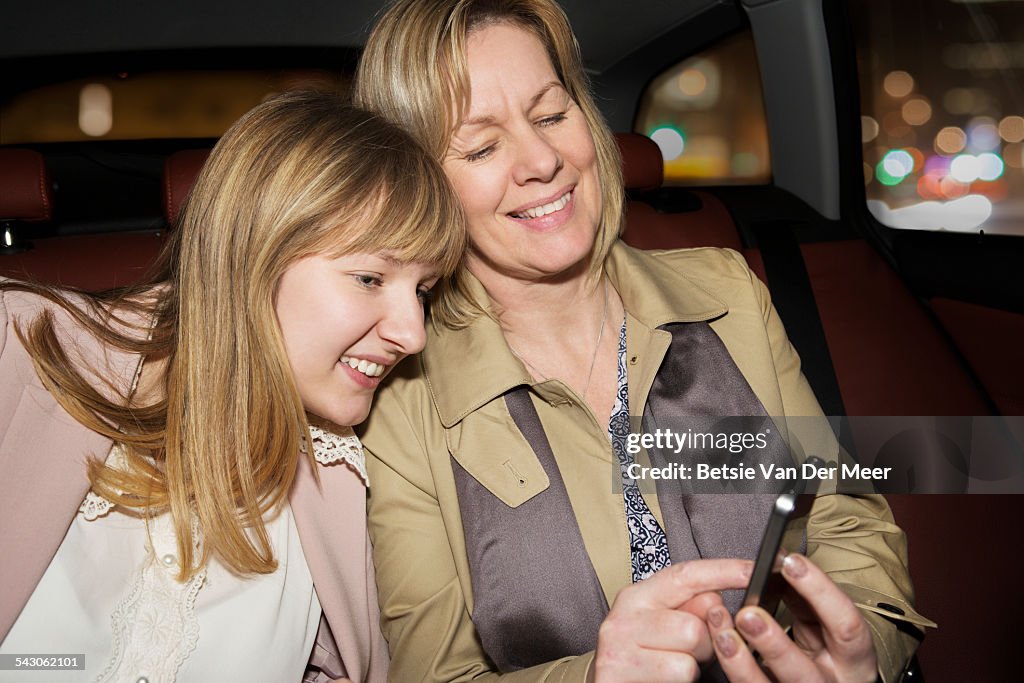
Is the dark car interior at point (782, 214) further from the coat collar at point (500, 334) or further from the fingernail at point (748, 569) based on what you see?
the fingernail at point (748, 569)

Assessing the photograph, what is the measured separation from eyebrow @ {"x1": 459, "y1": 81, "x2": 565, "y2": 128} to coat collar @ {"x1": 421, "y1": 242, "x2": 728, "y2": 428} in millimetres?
281

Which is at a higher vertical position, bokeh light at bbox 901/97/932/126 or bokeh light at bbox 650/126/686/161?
bokeh light at bbox 650/126/686/161

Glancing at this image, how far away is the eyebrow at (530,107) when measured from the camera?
1460 mm

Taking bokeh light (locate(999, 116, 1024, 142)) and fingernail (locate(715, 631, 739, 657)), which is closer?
fingernail (locate(715, 631, 739, 657))

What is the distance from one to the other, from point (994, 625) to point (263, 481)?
1442mm

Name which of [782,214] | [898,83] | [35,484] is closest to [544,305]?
[35,484]

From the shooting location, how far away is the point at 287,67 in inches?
115

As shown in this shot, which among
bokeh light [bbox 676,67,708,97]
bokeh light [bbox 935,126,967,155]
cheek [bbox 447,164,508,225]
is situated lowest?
cheek [bbox 447,164,508,225]

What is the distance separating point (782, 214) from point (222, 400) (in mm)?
1596

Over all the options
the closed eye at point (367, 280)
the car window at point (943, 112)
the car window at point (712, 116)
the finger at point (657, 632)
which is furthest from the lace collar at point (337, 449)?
the car window at point (712, 116)

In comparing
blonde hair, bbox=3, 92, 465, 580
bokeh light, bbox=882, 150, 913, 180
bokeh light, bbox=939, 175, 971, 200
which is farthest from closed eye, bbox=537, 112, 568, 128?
bokeh light, bbox=882, 150, 913, 180

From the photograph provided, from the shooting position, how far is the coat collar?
1489mm

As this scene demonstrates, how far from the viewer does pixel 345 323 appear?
1.26 m

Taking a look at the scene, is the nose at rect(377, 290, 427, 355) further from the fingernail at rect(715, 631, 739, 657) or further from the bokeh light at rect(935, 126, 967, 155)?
the bokeh light at rect(935, 126, 967, 155)
